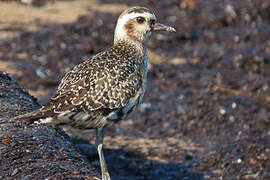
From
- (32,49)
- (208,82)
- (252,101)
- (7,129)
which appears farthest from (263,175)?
(32,49)

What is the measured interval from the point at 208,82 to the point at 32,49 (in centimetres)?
401

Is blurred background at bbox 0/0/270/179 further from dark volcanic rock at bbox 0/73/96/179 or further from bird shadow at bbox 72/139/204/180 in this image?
dark volcanic rock at bbox 0/73/96/179

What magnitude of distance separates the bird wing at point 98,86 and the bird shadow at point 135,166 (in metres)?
2.30

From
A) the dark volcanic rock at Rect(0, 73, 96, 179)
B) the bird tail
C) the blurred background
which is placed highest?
the bird tail

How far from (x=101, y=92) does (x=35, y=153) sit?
957 millimetres

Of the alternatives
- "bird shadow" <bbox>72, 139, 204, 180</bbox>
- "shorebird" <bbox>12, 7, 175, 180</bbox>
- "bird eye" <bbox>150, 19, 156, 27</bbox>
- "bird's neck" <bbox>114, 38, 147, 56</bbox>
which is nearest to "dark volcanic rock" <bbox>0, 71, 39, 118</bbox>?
"shorebird" <bbox>12, 7, 175, 180</bbox>

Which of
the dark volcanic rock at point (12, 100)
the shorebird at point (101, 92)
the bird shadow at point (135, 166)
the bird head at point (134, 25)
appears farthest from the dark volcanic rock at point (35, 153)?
the bird shadow at point (135, 166)

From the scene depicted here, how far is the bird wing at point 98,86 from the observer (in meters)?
6.09

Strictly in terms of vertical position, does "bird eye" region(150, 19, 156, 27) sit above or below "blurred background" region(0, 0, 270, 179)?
above

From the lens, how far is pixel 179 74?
1162cm

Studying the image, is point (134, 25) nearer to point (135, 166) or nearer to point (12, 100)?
point (12, 100)

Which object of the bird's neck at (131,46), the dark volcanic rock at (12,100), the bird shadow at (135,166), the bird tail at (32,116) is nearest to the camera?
the bird tail at (32,116)

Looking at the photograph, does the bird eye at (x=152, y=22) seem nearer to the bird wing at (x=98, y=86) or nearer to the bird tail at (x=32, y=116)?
the bird wing at (x=98, y=86)

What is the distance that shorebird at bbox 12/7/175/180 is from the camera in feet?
19.7
